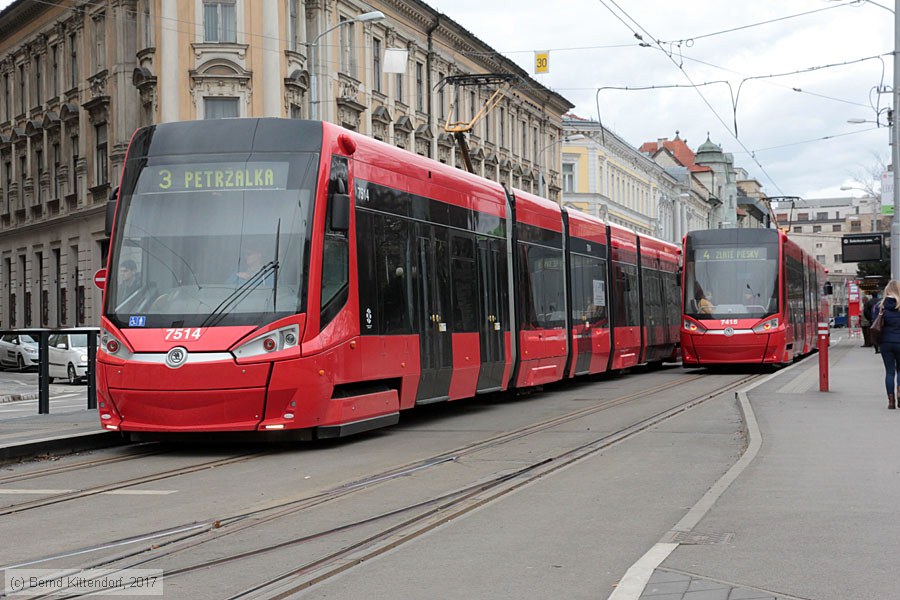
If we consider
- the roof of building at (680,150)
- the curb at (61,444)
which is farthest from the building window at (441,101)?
the roof of building at (680,150)

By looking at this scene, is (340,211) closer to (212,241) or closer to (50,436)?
(212,241)

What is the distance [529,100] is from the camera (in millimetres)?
61438

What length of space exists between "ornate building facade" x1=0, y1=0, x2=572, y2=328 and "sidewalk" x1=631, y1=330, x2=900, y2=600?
20.2 meters

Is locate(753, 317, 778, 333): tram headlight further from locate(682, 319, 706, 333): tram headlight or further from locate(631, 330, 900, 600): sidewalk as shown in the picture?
locate(631, 330, 900, 600): sidewalk

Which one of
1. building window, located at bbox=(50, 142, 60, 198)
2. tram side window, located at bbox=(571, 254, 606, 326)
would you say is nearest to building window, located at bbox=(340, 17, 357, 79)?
building window, located at bbox=(50, 142, 60, 198)

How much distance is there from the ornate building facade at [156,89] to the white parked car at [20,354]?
498cm

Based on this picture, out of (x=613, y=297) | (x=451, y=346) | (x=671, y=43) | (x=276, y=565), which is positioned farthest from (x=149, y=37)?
(x=276, y=565)

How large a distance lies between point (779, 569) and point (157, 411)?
700 cm

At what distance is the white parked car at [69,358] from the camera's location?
31375mm

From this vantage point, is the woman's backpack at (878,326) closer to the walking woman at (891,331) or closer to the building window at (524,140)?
the walking woman at (891,331)

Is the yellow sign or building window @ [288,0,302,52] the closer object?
the yellow sign

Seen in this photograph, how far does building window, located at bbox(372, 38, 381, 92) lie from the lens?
141 ft

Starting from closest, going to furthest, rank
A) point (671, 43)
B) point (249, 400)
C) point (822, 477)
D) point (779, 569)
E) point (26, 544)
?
point (779, 569), point (26, 544), point (822, 477), point (249, 400), point (671, 43)

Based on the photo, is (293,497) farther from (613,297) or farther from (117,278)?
(613,297)
